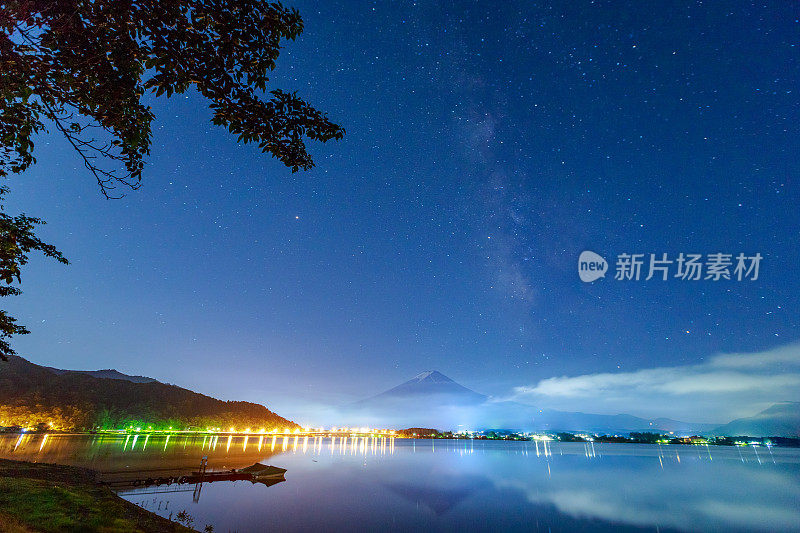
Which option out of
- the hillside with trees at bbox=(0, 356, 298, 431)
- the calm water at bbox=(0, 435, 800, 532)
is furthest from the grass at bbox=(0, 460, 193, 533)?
the hillside with trees at bbox=(0, 356, 298, 431)

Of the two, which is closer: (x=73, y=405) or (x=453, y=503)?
(x=453, y=503)

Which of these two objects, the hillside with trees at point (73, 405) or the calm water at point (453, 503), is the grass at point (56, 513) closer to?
the calm water at point (453, 503)

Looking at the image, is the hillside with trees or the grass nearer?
the grass

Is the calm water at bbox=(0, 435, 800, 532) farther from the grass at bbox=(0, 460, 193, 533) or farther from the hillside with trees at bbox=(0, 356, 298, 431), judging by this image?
the hillside with trees at bbox=(0, 356, 298, 431)

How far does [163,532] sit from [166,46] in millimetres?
19270

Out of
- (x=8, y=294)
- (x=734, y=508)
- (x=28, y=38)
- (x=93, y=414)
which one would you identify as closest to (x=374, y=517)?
(x=8, y=294)

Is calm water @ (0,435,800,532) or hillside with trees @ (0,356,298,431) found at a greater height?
hillside with trees @ (0,356,298,431)

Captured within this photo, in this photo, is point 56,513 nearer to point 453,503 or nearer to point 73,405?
point 453,503

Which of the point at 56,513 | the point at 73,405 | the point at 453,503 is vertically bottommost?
the point at 453,503

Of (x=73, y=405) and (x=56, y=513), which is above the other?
(x=73, y=405)

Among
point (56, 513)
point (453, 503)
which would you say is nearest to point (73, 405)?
point (453, 503)

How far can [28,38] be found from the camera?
4980mm

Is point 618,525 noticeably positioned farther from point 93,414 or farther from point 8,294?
point 93,414

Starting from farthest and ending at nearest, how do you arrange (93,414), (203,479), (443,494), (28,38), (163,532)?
(93,414), (443,494), (203,479), (163,532), (28,38)
